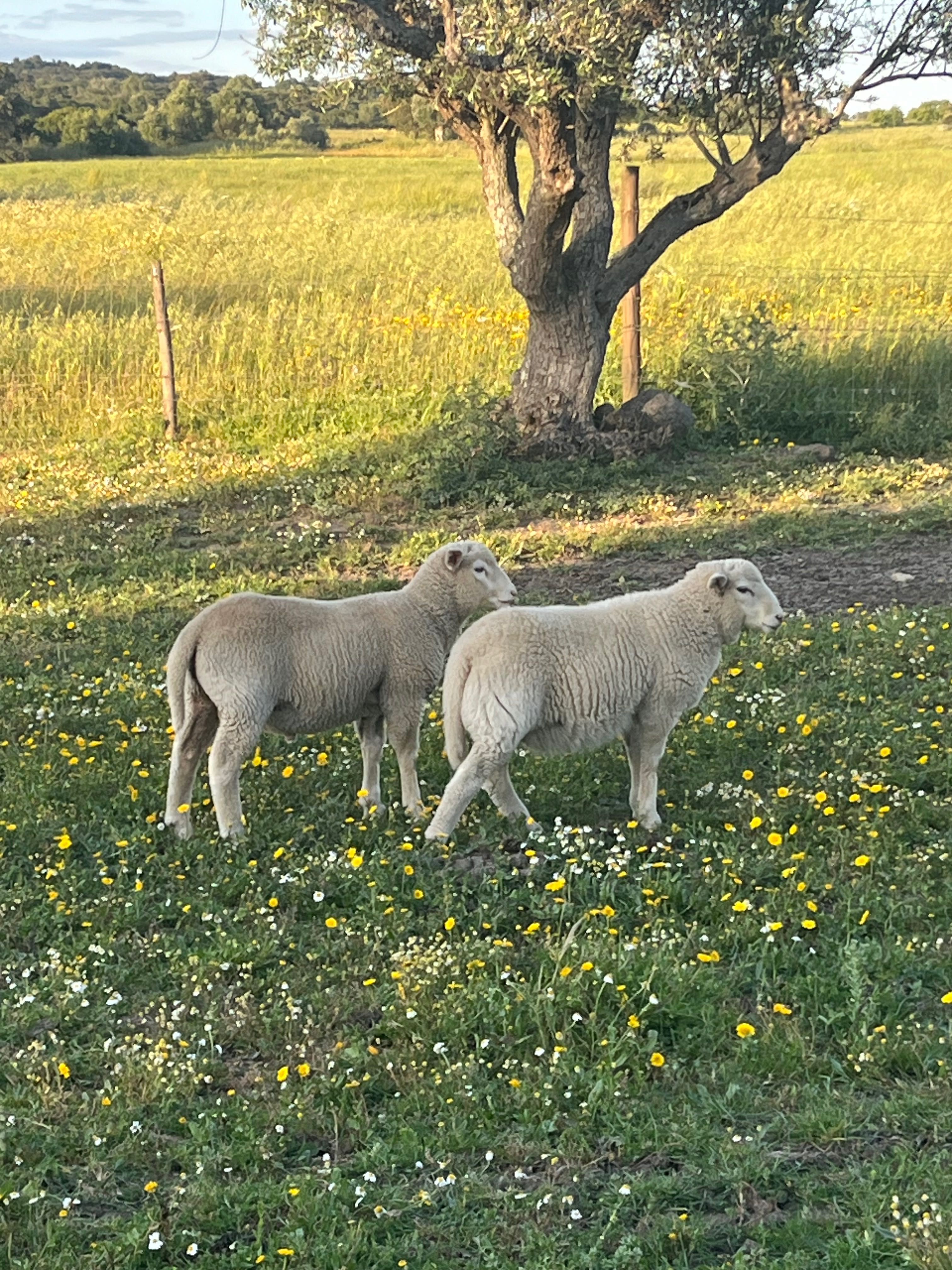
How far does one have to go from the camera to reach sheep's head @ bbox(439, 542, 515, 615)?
637 centimetres

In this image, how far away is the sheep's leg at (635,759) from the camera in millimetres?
6016

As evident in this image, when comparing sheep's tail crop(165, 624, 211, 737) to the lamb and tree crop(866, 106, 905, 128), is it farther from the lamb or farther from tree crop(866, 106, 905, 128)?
tree crop(866, 106, 905, 128)

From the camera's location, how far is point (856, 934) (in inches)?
191

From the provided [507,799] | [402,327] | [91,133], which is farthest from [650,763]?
[91,133]

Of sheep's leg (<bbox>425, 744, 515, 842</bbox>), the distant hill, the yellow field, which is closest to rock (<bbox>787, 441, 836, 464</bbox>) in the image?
the yellow field

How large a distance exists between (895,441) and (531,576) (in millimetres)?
5787

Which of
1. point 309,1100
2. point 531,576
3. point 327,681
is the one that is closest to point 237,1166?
point 309,1100

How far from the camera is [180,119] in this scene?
229 ft

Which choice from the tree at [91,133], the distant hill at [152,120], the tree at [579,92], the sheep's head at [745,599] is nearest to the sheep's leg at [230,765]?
the sheep's head at [745,599]

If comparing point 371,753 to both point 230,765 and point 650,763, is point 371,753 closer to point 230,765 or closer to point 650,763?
point 230,765

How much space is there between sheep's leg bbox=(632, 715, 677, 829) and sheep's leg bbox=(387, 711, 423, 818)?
1095mm

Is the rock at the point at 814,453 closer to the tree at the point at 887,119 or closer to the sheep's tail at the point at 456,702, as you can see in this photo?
the sheep's tail at the point at 456,702

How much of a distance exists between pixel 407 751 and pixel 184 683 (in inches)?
44.8

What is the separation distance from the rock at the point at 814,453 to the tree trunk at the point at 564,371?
222cm
